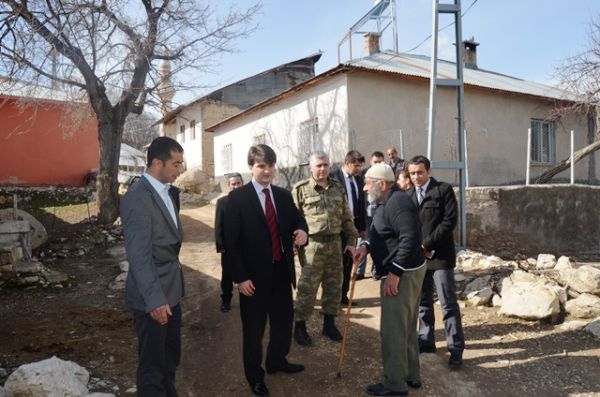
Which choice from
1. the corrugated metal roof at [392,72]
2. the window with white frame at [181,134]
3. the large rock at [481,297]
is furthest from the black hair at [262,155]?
the window with white frame at [181,134]

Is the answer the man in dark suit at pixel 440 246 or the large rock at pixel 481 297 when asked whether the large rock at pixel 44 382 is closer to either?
the man in dark suit at pixel 440 246

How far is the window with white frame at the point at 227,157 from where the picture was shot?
64.5ft

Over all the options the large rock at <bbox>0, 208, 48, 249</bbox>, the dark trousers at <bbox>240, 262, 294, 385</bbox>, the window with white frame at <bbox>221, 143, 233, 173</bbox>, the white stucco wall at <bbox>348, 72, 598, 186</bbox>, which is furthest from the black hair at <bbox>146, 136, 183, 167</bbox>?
the window with white frame at <bbox>221, 143, 233, 173</bbox>

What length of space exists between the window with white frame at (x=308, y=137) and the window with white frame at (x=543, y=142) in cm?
758

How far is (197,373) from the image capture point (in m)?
3.98

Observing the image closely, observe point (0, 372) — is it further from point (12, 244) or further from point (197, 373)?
point (12, 244)

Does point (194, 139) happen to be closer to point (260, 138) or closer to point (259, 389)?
point (260, 138)

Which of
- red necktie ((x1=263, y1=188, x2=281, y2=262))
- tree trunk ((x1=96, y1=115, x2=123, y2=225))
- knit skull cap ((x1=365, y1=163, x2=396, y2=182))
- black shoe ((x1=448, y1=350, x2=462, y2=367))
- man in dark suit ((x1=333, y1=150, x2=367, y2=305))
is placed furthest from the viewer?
tree trunk ((x1=96, y1=115, x2=123, y2=225))

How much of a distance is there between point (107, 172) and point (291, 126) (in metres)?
5.89

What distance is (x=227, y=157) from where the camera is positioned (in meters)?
20.1

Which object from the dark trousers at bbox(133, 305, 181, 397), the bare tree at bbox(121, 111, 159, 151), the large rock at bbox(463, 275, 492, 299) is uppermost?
the bare tree at bbox(121, 111, 159, 151)

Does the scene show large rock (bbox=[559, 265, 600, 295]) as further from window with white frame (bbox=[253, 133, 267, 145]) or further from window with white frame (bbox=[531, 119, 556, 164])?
window with white frame (bbox=[253, 133, 267, 145])

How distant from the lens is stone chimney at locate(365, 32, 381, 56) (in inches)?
635

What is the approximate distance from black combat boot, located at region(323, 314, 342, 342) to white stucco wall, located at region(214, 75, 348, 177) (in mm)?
7652
